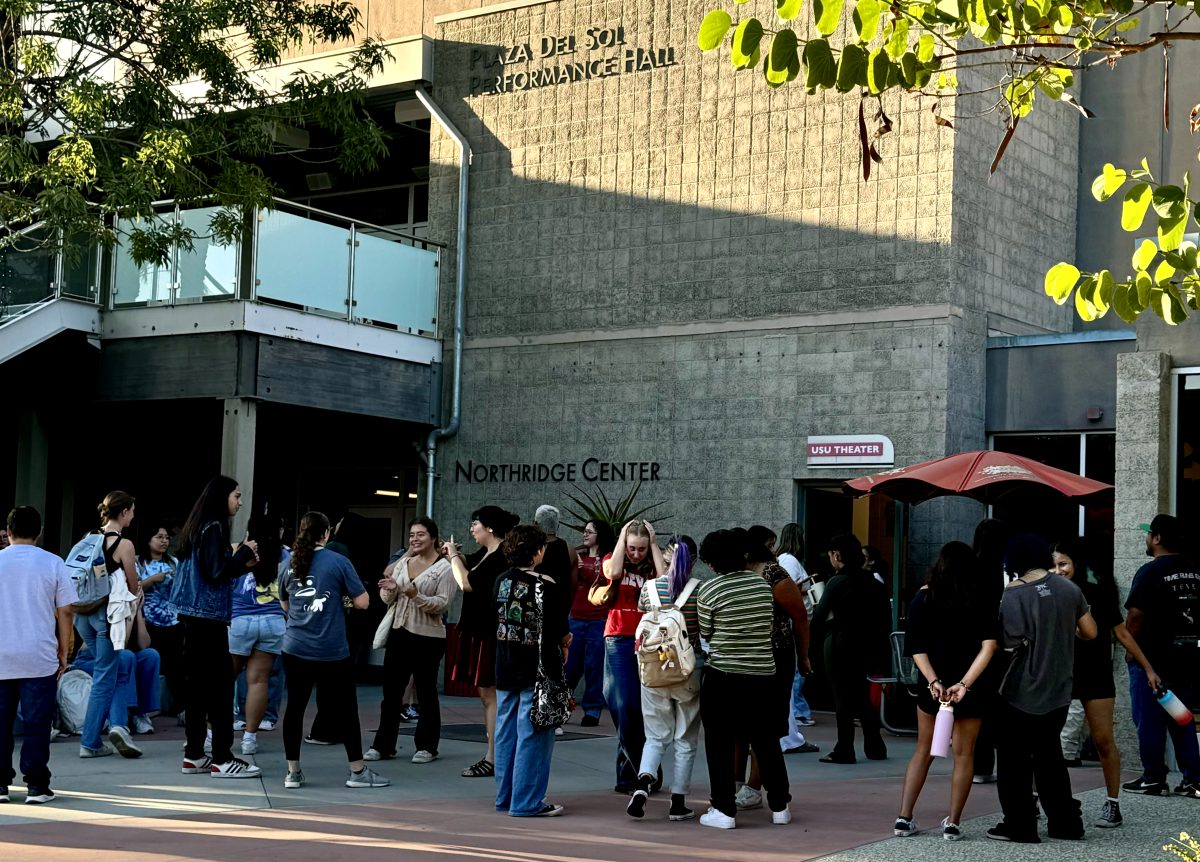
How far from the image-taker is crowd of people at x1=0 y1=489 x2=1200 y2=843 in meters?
8.71

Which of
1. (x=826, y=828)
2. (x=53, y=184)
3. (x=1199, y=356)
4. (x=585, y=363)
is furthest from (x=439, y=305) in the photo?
(x=826, y=828)

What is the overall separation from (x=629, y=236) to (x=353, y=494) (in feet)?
19.0

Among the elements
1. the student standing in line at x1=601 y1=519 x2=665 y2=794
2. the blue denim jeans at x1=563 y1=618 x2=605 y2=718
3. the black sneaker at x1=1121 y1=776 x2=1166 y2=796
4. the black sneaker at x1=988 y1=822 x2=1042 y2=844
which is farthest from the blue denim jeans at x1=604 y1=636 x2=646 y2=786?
the blue denim jeans at x1=563 y1=618 x2=605 y2=718

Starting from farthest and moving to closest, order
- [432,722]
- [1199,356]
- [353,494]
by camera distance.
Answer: [353,494] → [1199,356] → [432,722]

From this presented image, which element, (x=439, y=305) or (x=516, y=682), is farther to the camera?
(x=439, y=305)

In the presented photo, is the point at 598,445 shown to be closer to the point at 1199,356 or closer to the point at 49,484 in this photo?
the point at 1199,356

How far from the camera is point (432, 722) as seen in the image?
37.5ft

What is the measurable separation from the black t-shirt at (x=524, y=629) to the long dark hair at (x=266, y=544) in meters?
2.06

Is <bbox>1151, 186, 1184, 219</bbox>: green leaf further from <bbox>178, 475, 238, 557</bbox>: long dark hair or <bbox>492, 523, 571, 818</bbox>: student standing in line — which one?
<bbox>178, 475, 238, 557</bbox>: long dark hair

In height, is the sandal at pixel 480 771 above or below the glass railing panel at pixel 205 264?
below

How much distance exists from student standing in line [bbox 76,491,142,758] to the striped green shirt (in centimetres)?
455

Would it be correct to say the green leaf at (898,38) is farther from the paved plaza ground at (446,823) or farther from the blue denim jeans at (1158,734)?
the blue denim jeans at (1158,734)

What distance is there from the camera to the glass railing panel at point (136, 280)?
16703 mm

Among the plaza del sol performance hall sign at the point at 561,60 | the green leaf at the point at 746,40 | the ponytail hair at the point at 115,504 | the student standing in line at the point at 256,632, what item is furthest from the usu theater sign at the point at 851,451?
the green leaf at the point at 746,40
